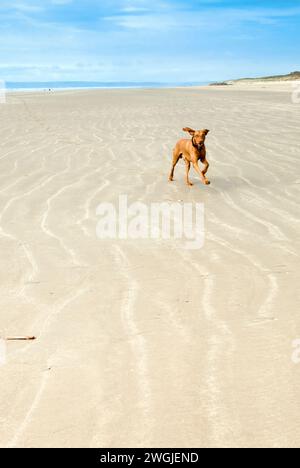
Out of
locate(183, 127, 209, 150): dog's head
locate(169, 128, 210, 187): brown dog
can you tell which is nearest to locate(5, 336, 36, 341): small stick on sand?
locate(169, 128, 210, 187): brown dog

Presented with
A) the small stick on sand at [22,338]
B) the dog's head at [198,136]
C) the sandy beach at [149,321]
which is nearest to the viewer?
the sandy beach at [149,321]

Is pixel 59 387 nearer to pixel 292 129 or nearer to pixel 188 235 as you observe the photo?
pixel 188 235

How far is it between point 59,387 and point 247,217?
307 centimetres

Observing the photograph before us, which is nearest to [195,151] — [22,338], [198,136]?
[198,136]

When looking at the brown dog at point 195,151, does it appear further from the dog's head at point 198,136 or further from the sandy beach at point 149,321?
the sandy beach at point 149,321

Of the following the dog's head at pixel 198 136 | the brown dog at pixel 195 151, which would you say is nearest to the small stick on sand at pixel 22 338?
the brown dog at pixel 195 151

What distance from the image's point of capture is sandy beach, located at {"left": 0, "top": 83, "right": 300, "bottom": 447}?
202 cm

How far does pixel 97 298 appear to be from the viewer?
125 inches

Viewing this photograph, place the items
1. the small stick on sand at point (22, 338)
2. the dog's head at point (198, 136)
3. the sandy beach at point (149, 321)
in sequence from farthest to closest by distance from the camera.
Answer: the dog's head at point (198, 136)
the small stick on sand at point (22, 338)
the sandy beach at point (149, 321)

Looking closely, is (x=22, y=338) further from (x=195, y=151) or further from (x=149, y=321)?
(x=195, y=151)

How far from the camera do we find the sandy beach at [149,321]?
202 centimetres

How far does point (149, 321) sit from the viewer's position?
2865mm

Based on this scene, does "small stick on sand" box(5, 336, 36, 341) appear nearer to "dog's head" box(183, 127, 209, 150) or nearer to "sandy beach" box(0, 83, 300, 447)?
"sandy beach" box(0, 83, 300, 447)
